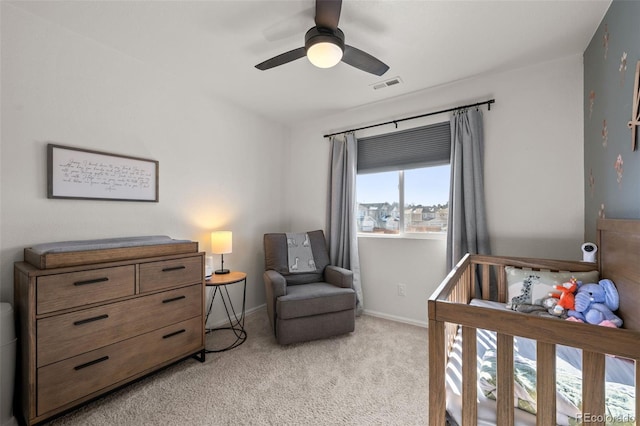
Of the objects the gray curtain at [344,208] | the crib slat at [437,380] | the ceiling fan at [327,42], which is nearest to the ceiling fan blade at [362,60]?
the ceiling fan at [327,42]

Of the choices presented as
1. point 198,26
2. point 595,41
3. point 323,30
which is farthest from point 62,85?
point 595,41

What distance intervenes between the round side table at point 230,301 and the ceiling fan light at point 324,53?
1.82 meters

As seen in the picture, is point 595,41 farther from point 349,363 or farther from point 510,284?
point 349,363

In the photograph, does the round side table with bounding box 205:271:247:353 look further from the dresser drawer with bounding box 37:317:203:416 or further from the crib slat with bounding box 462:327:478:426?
the crib slat with bounding box 462:327:478:426

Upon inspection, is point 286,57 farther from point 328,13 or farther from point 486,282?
point 486,282

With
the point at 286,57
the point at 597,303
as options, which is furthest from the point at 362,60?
the point at 597,303

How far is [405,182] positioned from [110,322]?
277cm

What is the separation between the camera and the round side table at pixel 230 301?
2261 mm

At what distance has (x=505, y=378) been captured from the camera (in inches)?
33.6

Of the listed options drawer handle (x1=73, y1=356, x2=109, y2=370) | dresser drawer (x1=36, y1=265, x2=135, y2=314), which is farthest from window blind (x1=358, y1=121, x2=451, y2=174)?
drawer handle (x1=73, y1=356, x2=109, y2=370)

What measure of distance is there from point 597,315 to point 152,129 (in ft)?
10.6

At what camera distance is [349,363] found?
6.72 feet

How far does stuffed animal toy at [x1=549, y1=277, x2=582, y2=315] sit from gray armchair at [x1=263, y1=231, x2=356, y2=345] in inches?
Result: 57.1

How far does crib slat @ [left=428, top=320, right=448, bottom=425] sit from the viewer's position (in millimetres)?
939
